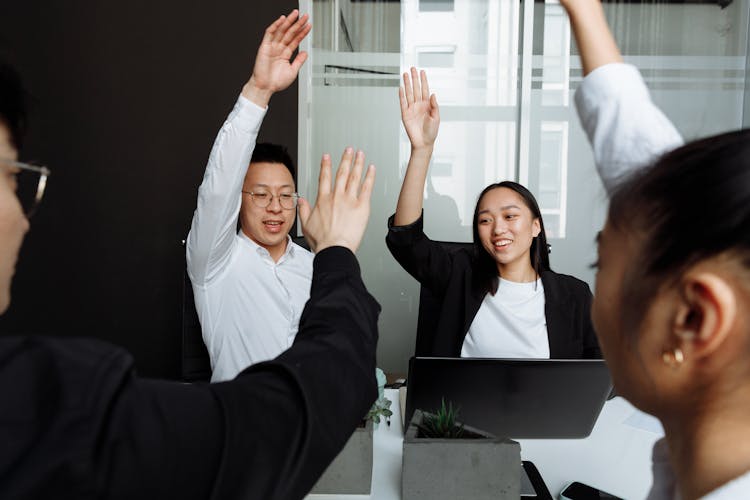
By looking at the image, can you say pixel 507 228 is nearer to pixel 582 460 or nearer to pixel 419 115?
pixel 419 115

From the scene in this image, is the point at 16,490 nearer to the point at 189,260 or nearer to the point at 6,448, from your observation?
the point at 6,448

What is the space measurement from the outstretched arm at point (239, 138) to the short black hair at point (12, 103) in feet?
3.20

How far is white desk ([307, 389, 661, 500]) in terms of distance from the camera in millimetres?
1305

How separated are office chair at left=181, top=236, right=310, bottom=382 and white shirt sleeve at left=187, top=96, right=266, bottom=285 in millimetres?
156

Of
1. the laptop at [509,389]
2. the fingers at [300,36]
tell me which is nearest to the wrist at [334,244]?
the laptop at [509,389]

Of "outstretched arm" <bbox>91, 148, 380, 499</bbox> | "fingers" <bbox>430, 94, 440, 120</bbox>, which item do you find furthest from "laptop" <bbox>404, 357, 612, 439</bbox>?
"fingers" <bbox>430, 94, 440, 120</bbox>

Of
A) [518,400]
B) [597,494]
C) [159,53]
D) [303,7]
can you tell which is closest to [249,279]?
[518,400]

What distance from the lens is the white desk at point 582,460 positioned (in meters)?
1.30

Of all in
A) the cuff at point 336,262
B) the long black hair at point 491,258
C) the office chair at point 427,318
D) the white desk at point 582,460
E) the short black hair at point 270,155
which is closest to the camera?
the cuff at point 336,262

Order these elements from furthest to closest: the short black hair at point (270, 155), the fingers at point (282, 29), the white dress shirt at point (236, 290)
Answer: the short black hair at point (270, 155), the white dress shirt at point (236, 290), the fingers at point (282, 29)

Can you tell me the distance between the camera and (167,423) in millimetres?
520

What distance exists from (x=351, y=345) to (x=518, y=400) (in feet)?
2.75

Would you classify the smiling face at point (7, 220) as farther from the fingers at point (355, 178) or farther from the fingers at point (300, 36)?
the fingers at point (300, 36)

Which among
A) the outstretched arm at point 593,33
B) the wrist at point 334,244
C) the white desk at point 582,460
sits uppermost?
the outstretched arm at point 593,33
